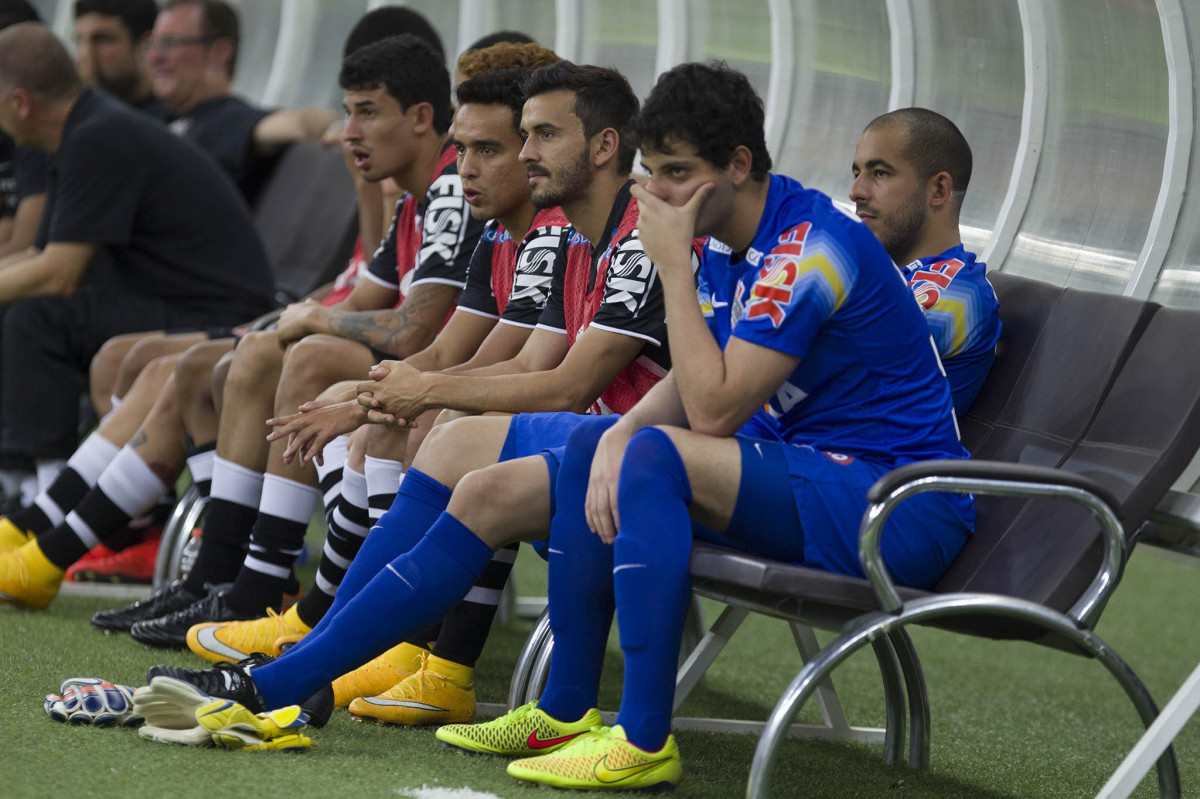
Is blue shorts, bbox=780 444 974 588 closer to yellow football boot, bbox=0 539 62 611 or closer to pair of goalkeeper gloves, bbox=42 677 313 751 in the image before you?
pair of goalkeeper gloves, bbox=42 677 313 751

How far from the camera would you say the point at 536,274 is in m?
3.74

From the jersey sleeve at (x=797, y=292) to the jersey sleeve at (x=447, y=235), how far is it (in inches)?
64.9

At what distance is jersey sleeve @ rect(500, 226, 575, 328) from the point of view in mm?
3689

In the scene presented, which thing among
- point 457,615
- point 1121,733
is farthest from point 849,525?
point 1121,733

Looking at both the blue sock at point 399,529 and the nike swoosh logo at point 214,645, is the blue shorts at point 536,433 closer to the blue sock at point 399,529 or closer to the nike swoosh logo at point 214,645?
the blue sock at point 399,529

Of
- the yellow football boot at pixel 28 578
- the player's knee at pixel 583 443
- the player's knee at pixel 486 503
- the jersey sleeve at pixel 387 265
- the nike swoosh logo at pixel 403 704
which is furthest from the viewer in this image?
the jersey sleeve at pixel 387 265

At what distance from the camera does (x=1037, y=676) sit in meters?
4.92

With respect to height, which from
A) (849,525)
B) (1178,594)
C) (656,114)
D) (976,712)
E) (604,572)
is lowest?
(1178,594)

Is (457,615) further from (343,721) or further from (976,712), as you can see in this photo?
(976,712)

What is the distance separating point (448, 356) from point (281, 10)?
7649mm

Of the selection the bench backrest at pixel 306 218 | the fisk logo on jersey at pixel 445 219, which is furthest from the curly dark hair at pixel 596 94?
the bench backrest at pixel 306 218

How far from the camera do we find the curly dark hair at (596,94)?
11.4 ft

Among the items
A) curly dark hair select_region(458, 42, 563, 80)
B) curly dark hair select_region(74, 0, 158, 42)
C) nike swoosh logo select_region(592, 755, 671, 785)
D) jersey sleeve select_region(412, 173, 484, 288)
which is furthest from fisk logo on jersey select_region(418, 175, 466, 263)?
curly dark hair select_region(74, 0, 158, 42)

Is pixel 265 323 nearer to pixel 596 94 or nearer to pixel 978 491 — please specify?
pixel 596 94
